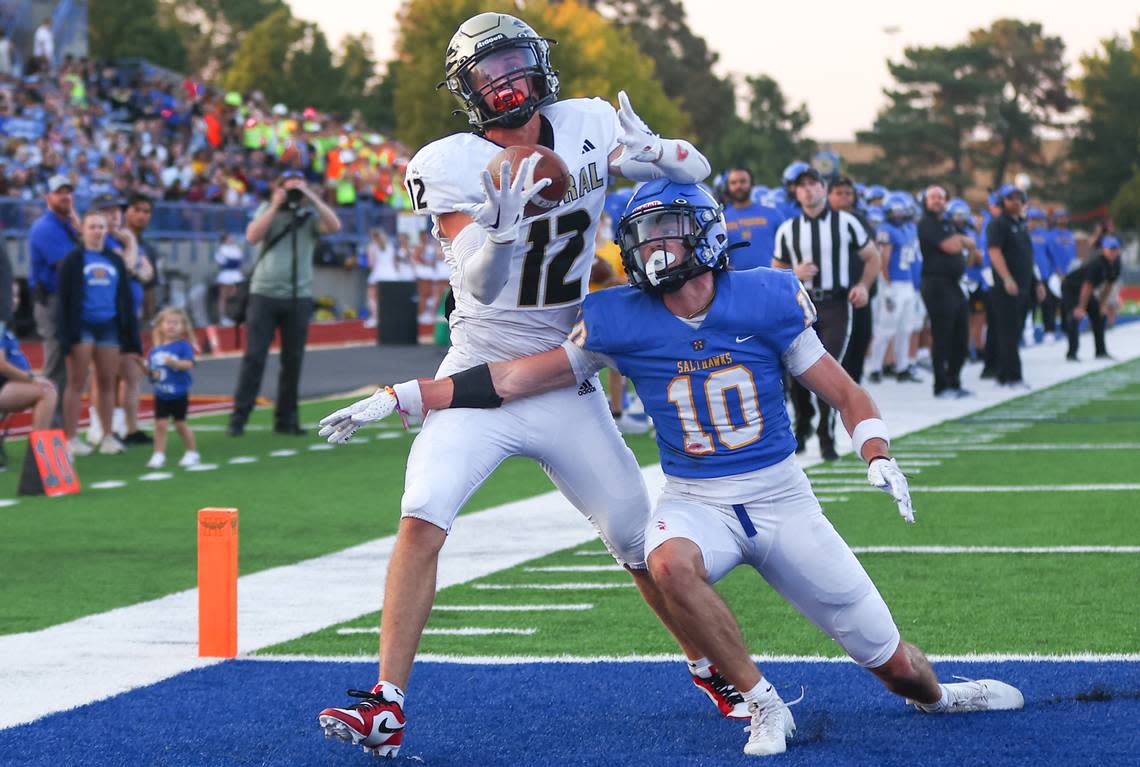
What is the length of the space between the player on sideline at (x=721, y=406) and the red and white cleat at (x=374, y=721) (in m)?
0.70

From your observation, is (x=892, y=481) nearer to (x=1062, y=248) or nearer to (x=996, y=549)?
(x=996, y=549)

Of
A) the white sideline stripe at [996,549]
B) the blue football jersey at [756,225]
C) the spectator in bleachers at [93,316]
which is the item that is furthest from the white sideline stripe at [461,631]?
the blue football jersey at [756,225]

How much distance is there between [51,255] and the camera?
1214cm

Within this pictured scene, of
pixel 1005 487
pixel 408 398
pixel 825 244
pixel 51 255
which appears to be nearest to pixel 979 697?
pixel 408 398

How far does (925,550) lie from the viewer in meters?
7.71

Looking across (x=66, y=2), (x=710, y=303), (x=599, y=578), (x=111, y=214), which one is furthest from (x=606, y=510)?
(x=66, y=2)

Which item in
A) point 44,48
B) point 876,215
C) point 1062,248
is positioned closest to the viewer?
point 876,215

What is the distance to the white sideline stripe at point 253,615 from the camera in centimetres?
547

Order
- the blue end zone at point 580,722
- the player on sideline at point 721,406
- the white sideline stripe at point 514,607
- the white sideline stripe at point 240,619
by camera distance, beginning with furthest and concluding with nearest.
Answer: the white sideline stripe at point 514,607 → the white sideline stripe at point 240,619 → the player on sideline at point 721,406 → the blue end zone at point 580,722

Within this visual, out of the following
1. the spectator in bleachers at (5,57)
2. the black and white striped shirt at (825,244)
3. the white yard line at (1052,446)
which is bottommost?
the white yard line at (1052,446)

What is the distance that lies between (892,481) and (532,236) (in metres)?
1.18

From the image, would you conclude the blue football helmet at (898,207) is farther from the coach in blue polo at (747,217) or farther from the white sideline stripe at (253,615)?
the white sideline stripe at (253,615)

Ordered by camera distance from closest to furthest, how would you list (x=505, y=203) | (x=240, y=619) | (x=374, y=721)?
1. (x=374, y=721)
2. (x=505, y=203)
3. (x=240, y=619)

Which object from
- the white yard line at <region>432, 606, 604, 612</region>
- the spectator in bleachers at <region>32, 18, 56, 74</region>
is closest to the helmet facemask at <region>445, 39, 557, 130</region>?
the white yard line at <region>432, 606, 604, 612</region>
